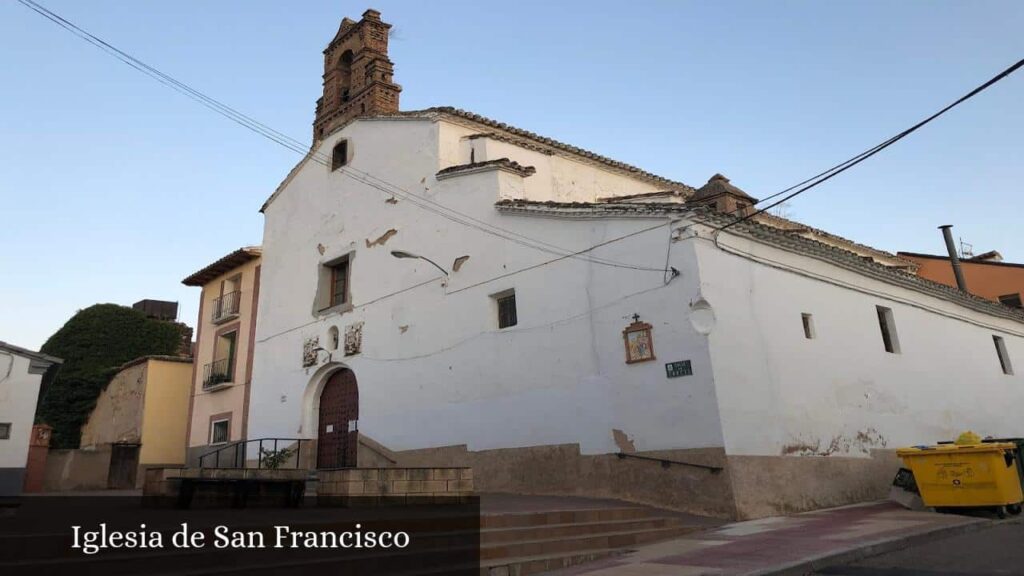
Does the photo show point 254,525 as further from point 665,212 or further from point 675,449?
point 665,212

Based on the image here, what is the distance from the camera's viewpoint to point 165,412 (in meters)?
22.2

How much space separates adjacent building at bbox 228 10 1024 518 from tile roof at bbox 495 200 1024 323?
5 centimetres

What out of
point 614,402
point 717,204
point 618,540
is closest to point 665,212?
point 614,402

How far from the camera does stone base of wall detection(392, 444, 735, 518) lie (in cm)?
962

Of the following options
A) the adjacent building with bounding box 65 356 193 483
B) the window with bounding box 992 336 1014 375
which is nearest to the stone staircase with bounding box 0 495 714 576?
the window with bounding box 992 336 1014 375

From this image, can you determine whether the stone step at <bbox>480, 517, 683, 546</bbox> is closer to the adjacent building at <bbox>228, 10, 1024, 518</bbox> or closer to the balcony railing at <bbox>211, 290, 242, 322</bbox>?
the adjacent building at <bbox>228, 10, 1024, 518</bbox>

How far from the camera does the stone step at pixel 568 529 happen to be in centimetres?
727

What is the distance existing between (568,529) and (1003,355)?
50.8 ft

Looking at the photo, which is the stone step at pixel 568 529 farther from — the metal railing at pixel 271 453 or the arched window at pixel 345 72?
the arched window at pixel 345 72

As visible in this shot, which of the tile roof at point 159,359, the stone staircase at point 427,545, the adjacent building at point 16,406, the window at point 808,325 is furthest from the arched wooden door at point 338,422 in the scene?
the window at point 808,325

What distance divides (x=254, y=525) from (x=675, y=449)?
6.12 metres

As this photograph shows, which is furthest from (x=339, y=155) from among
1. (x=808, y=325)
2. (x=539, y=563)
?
(x=539, y=563)

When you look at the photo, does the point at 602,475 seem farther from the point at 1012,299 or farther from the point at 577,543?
the point at 1012,299

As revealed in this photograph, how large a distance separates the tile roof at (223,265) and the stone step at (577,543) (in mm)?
15755
